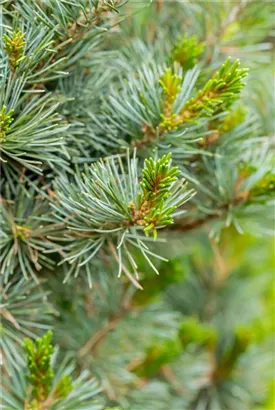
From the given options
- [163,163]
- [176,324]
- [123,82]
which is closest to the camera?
[163,163]

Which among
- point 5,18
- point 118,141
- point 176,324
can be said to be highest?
point 5,18

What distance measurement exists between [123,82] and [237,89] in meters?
0.11

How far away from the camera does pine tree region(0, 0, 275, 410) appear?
394 mm

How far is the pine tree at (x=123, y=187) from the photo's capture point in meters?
0.39

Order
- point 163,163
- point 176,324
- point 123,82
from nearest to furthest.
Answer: point 163,163, point 123,82, point 176,324

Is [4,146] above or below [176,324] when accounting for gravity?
above

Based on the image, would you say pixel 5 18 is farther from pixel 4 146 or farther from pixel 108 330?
pixel 108 330

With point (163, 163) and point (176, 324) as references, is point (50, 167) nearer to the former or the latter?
point (163, 163)

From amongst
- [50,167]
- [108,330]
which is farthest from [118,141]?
[108,330]

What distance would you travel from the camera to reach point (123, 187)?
1.41 feet

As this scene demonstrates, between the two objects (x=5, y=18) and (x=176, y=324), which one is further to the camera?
(x=176, y=324)

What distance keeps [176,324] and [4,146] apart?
0.29 m

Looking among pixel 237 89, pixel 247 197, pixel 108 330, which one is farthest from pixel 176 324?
pixel 237 89

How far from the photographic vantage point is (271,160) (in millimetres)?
490
